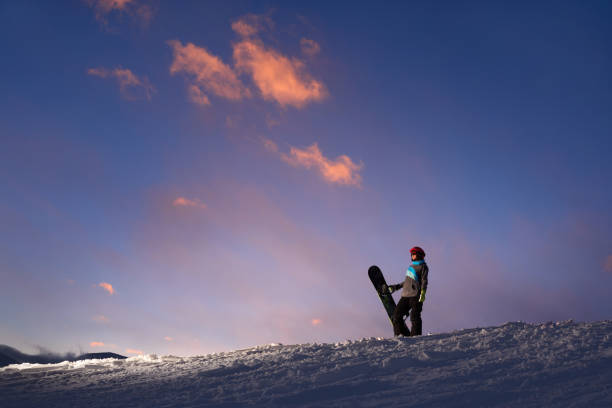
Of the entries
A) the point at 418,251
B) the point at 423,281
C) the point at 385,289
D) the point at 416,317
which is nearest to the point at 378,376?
the point at 416,317

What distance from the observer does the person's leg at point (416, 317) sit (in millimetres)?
11328

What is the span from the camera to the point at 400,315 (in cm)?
1220

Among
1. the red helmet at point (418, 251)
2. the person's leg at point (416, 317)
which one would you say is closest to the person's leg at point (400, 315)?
the person's leg at point (416, 317)

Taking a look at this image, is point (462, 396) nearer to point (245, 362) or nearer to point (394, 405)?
point (394, 405)

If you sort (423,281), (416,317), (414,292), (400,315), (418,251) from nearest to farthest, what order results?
(416,317) → (423,281) → (414,292) → (418,251) → (400,315)

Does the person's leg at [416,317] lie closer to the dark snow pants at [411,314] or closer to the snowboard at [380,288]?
the dark snow pants at [411,314]

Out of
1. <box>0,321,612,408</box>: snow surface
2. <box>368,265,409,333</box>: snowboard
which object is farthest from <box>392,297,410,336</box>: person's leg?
<box>0,321,612,408</box>: snow surface

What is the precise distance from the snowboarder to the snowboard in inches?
52.3

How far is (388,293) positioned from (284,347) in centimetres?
502

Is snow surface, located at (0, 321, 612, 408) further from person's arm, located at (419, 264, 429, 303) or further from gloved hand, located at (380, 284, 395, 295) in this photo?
gloved hand, located at (380, 284, 395, 295)

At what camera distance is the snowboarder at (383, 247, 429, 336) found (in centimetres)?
1143

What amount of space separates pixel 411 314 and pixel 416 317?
0.61 ft

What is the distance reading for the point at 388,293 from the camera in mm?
13852

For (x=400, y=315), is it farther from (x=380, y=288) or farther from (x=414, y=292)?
(x=380, y=288)
